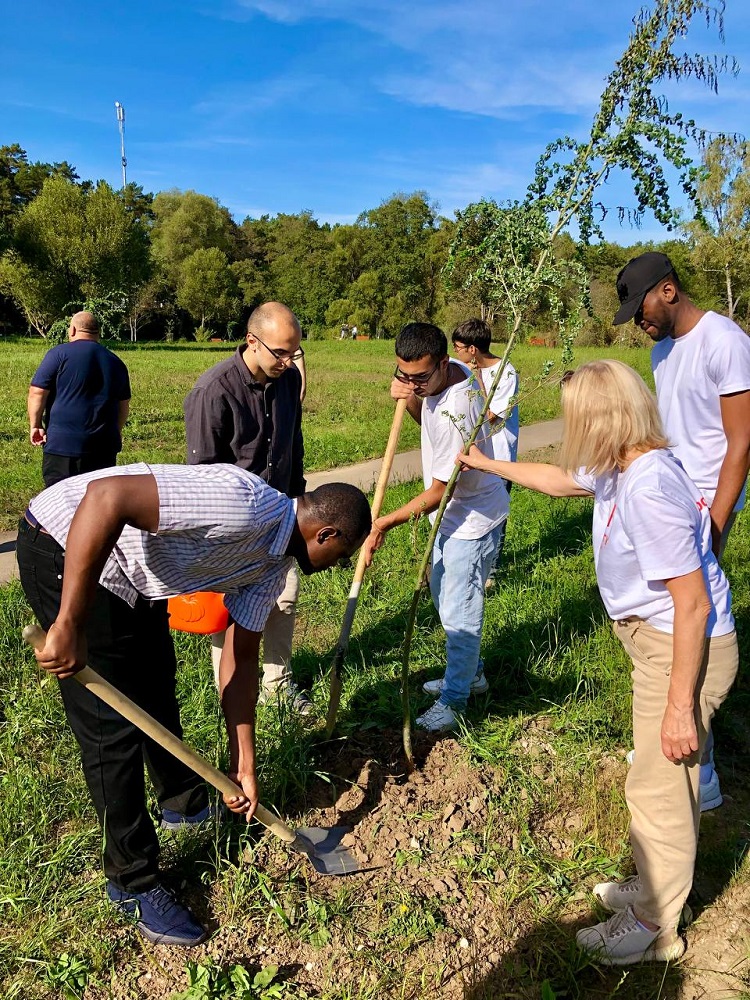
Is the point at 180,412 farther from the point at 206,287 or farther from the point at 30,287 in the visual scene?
the point at 206,287

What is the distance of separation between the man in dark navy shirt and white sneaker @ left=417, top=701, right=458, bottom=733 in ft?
10.8

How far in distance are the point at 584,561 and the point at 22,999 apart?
4303 mm

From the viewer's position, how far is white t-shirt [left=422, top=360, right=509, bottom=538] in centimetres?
299

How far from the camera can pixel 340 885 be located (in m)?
2.62

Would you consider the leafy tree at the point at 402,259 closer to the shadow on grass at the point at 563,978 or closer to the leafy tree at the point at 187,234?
the leafy tree at the point at 187,234

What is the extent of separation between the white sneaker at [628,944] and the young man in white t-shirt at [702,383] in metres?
0.74

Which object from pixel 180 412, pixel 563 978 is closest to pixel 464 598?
pixel 563 978

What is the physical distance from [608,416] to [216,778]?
1.64 metres

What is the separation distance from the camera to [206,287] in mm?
44000

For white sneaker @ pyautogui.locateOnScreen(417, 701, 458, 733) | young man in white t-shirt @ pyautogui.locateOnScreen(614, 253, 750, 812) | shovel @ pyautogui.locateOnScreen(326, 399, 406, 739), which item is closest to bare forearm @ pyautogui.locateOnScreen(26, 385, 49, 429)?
shovel @ pyautogui.locateOnScreen(326, 399, 406, 739)

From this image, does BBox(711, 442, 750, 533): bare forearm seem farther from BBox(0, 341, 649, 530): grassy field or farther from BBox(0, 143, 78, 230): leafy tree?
BBox(0, 143, 78, 230): leafy tree

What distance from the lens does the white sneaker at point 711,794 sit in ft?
9.87

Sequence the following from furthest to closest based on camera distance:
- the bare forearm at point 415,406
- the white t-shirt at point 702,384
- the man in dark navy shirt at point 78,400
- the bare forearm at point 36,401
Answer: the bare forearm at point 36,401
the man in dark navy shirt at point 78,400
the bare forearm at point 415,406
the white t-shirt at point 702,384

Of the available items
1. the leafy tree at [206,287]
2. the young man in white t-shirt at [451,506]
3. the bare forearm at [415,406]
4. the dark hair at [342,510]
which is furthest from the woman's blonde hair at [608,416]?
the leafy tree at [206,287]
